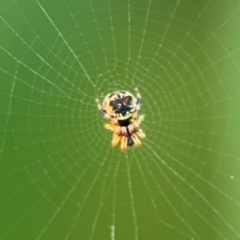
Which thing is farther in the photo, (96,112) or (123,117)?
(96,112)

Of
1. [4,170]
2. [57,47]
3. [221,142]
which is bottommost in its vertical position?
[4,170]

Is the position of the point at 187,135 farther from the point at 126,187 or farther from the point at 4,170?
the point at 4,170

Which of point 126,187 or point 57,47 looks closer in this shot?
point 57,47

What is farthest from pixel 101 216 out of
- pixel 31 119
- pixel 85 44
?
pixel 85 44
